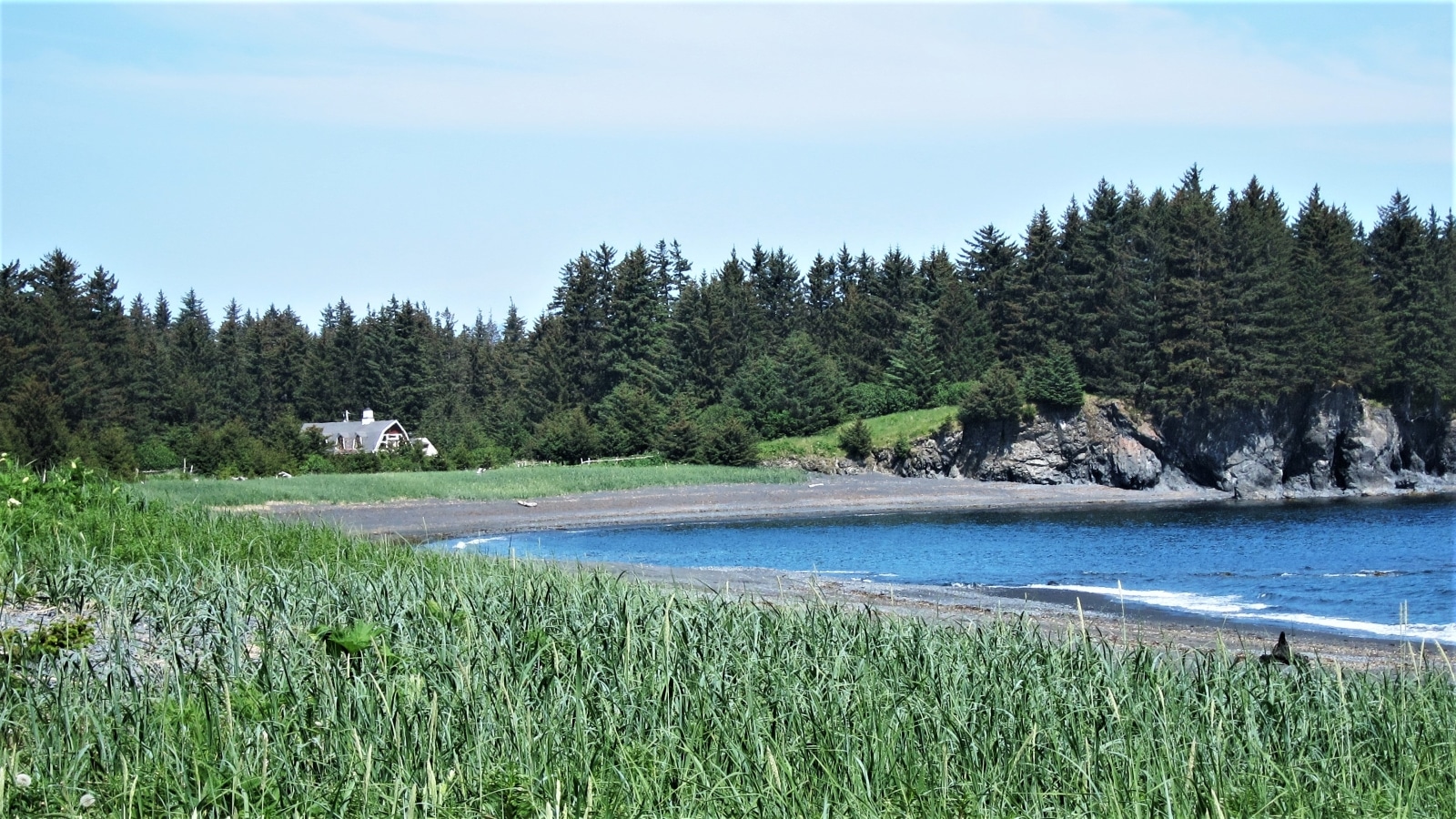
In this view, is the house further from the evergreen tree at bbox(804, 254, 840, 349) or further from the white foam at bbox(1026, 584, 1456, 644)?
the white foam at bbox(1026, 584, 1456, 644)

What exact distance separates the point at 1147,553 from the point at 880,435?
107 feet

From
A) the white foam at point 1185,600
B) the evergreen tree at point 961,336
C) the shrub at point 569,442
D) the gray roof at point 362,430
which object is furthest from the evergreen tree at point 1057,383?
the gray roof at point 362,430

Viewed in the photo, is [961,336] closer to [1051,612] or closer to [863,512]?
[863,512]

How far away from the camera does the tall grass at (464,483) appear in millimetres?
39000

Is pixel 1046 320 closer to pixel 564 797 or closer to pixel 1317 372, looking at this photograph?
pixel 1317 372

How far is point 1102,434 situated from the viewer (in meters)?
60.2

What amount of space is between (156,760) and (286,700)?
814mm

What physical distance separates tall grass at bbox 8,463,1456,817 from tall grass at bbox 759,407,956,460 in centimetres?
5494

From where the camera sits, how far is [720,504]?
149 ft

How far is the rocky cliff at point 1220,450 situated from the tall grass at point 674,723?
5408 centimetres

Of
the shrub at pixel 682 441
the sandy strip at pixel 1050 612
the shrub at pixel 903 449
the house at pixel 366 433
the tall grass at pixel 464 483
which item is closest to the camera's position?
the sandy strip at pixel 1050 612

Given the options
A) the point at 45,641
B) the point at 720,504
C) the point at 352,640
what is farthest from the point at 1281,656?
the point at 720,504

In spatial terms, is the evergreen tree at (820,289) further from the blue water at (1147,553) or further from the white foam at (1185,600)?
the white foam at (1185,600)

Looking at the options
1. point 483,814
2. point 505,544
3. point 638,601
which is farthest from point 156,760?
point 505,544
